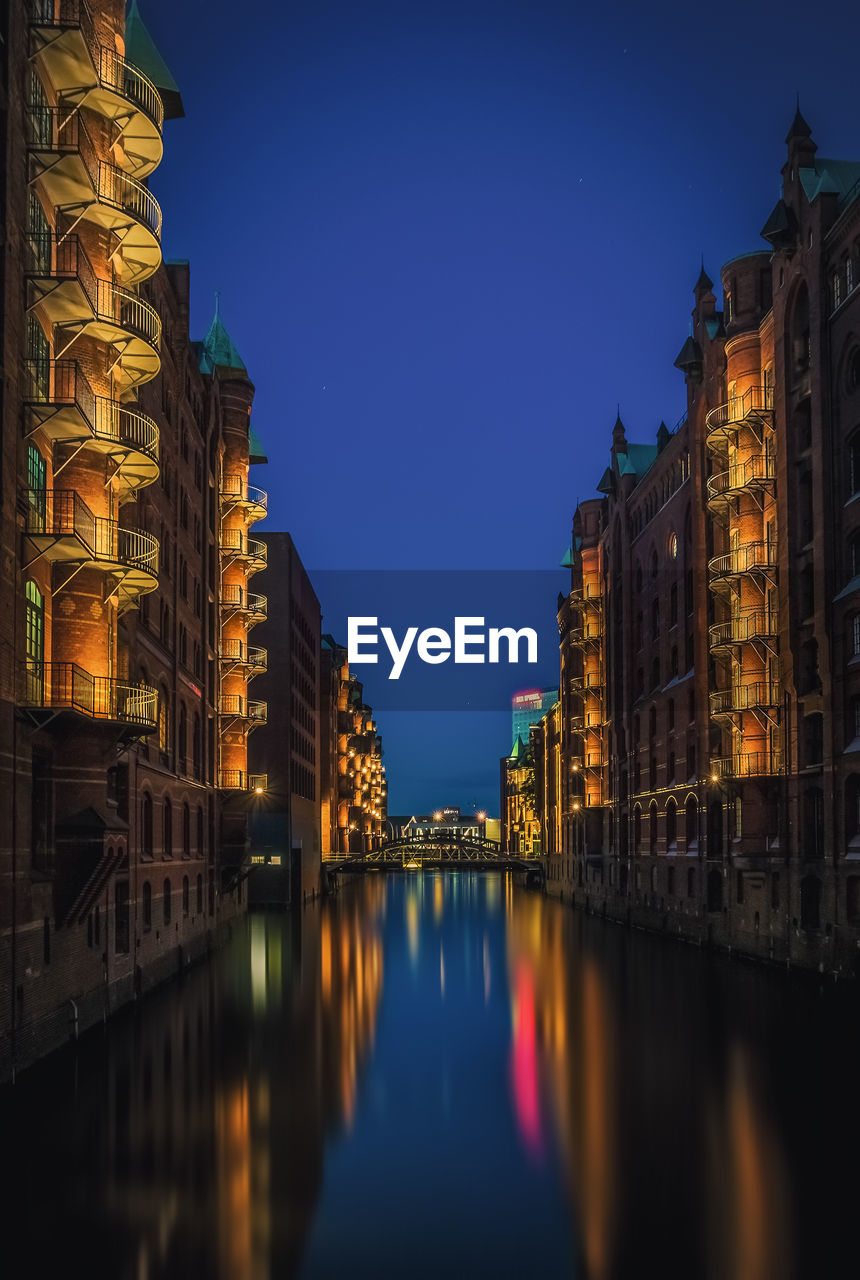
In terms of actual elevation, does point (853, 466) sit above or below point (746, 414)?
below

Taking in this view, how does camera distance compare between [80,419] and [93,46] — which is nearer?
[80,419]

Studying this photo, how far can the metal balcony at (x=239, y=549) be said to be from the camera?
57.2 m

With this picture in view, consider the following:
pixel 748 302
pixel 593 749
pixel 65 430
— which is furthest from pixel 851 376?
pixel 593 749

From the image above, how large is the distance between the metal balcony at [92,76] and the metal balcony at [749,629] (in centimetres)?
2454

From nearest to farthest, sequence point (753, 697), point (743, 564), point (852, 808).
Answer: point (852, 808) → point (753, 697) → point (743, 564)

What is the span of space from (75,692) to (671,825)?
37929 millimetres

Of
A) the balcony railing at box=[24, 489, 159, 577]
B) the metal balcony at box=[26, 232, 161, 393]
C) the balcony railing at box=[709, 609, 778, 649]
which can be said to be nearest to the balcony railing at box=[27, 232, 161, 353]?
the metal balcony at box=[26, 232, 161, 393]

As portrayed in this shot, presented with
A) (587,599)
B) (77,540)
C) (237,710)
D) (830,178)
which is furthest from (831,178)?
(587,599)

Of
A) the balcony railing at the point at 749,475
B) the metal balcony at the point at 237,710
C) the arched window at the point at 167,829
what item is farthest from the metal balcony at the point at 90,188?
the metal balcony at the point at 237,710

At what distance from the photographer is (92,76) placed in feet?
84.2

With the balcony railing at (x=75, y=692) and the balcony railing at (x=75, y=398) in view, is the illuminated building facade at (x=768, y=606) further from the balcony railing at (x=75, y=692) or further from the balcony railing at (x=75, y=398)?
the balcony railing at (x=75, y=398)

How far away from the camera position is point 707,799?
50.1 m

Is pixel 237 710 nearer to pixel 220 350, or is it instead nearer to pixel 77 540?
pixel 220 350

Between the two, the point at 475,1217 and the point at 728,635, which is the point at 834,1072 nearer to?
the point at 475,1217
